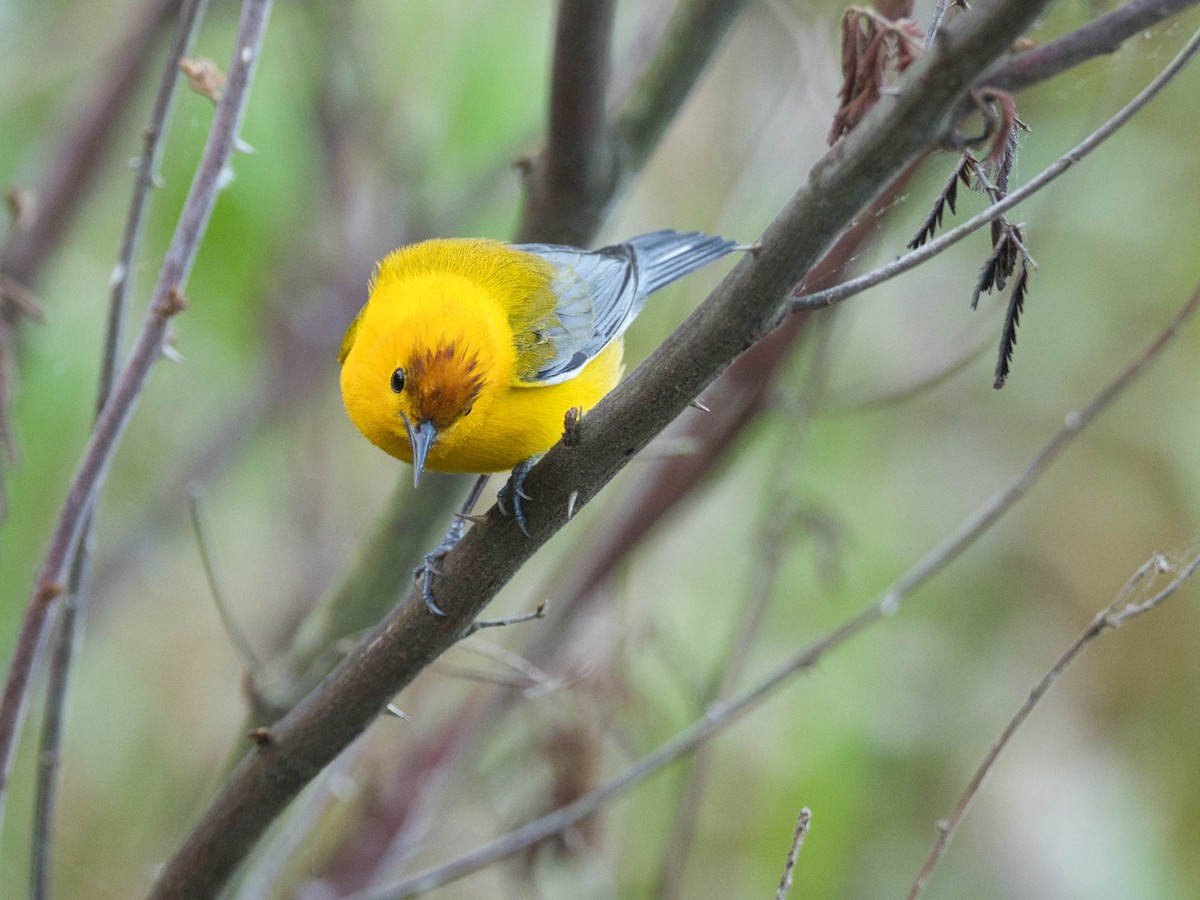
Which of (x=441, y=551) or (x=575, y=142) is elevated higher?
(x=575, y=142)

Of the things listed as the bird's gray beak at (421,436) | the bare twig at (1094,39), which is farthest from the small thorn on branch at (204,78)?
the bare twig at (1094,39)

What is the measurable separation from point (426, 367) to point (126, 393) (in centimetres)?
79

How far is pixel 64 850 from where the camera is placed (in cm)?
465

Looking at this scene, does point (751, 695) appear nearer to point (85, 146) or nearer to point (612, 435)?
point (612, 435)

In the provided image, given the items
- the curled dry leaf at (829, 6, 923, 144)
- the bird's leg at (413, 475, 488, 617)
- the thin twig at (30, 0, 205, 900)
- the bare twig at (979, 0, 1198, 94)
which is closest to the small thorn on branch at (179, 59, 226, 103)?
the thin twig at (30, 0, 205, 900)

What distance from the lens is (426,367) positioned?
106 inches

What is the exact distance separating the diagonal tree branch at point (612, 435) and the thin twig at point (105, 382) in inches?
10.9

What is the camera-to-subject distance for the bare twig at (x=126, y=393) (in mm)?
2037

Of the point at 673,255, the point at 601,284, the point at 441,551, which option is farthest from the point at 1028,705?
the point at 673,255

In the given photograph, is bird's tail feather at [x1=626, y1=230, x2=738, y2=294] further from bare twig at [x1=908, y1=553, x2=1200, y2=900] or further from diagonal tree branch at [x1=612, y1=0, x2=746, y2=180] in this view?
bare twig at [x1=908, y1=553, x2=1200, y2=900]

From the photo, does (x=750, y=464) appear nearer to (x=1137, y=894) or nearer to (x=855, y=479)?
(x=855, y=479)

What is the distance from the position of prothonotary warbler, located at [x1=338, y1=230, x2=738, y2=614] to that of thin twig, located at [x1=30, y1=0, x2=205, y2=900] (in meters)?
0.68

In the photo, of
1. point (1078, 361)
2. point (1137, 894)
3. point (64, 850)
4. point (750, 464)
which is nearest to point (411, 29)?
point (750, 464)

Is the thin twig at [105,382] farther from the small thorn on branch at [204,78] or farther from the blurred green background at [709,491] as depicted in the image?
the blurred green background at [709,491]
